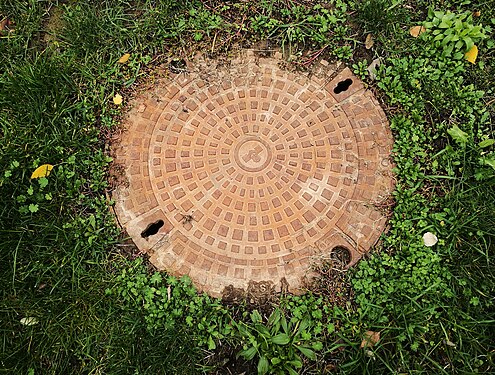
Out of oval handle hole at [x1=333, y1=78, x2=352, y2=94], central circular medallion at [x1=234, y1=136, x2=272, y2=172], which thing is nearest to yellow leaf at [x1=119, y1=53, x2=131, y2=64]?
central circular medallion at [x1=234, y1=136, x2=272, y2=172]

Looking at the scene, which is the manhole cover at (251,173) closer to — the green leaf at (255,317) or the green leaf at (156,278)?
the green leaf at (156,278)

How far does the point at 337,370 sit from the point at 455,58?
1774 mm

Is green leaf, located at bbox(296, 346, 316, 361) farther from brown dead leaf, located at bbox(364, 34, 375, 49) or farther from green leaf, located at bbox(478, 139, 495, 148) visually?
brown dead leaf, located at bbox(364, 34, 375, 49)

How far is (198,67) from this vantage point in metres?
2.66

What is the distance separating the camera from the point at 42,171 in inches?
97.5

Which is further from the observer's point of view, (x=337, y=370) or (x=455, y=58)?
(x=455, y=58)

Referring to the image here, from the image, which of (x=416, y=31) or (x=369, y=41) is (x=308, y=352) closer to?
(x=369, y=41)

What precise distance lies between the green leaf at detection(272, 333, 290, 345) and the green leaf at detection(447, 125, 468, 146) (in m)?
1.35

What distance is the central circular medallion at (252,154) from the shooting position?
2453 mm

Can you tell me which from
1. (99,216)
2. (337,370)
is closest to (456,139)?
(337,370)

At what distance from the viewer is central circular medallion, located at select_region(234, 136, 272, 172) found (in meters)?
2.45

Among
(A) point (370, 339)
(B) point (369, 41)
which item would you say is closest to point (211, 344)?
(A) point (370, 339)

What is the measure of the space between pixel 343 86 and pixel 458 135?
655mm

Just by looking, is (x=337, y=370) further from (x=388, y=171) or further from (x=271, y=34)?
(x=271, y=34)
